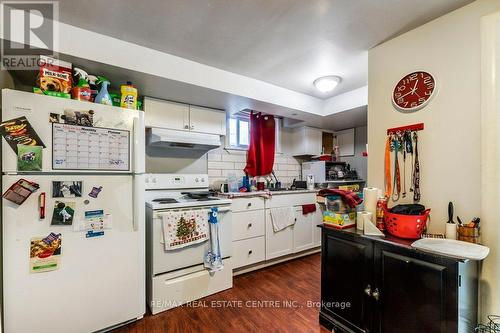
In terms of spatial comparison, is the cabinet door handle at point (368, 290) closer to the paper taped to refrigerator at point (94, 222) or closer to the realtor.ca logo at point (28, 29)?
the paper taped to refrigerator at point (94, 222)

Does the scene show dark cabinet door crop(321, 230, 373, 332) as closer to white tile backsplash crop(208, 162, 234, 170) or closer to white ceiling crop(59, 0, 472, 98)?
white ceiling crop(59, 0, 472, 98)

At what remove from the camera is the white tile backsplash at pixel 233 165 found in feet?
9.98

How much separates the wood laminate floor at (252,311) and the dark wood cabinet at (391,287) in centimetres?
27

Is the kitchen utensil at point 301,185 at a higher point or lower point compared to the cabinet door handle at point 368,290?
higher

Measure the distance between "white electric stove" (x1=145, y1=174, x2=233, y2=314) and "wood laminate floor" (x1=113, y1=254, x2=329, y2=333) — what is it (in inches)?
3.7

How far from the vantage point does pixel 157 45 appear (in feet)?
6.11

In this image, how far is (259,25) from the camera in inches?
63.6

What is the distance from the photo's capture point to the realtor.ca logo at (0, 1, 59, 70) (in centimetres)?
140

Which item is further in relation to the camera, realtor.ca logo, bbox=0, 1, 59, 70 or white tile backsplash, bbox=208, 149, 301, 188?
white tile backsplash, bbox=208, 149, 301, 188

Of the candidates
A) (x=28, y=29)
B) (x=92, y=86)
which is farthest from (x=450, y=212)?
(x=28, y=29)

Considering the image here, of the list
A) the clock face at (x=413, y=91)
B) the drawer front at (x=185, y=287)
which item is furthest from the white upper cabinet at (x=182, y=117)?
the clock face at (x=413, y=91)

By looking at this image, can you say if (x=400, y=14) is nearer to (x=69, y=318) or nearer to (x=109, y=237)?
(x=109, y=237)

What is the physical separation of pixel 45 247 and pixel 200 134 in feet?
5.46

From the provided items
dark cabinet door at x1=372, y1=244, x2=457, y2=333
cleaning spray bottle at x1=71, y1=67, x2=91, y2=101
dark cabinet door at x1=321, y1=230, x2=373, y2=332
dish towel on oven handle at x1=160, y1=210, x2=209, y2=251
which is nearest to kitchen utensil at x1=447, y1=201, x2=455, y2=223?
dark cabinet door at x1=372, y1=244, x2=457, y2=333
